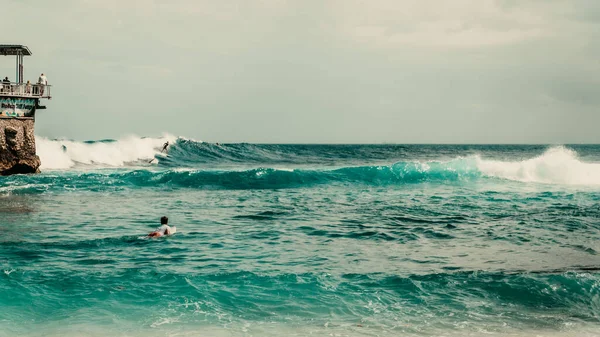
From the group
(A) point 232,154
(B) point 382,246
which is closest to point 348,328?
(B) point 382,246

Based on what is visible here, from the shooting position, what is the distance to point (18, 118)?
2975cm

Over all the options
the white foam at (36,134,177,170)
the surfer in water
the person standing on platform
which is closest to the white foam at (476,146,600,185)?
the surfer in water

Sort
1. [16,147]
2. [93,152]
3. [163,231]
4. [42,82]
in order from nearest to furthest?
[163,231] < [16,147] < [42,82] < [93,152]

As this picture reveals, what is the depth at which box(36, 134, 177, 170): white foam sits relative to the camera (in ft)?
133

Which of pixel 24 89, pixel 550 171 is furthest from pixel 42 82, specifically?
pixel 550 171

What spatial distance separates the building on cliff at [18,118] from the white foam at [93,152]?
25.9ft

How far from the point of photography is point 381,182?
31.7m

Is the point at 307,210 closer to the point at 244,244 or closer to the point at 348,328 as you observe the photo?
the point at 244,244

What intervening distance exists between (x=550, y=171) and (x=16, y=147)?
30.2 m

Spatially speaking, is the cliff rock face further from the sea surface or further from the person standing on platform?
the sea surface

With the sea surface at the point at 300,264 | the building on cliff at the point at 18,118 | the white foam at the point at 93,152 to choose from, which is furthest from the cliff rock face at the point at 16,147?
the white foam at the point at 93,152

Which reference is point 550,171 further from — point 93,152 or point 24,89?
point 93,152

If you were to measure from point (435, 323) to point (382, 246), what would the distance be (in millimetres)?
4998

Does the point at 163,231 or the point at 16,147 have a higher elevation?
the point at 16,147
